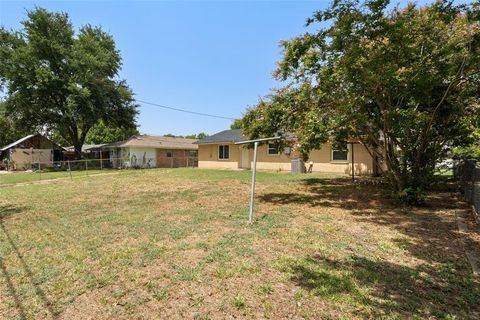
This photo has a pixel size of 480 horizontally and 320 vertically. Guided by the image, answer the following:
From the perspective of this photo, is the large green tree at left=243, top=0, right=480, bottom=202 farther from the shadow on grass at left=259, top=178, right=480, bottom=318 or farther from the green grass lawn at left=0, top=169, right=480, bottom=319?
the shadow on grass at left=259, top=178, right=480, bottom=318

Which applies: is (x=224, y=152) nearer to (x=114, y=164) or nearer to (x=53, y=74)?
(x=114, y=164)

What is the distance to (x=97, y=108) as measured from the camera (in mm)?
28281

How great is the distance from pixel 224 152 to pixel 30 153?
21.6m

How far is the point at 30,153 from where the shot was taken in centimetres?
3052

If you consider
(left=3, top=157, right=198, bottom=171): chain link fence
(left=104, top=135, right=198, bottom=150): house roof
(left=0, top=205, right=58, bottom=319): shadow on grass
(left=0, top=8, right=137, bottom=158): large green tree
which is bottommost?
(left=0, top=205, right=58, bottom=319): shadow on grass

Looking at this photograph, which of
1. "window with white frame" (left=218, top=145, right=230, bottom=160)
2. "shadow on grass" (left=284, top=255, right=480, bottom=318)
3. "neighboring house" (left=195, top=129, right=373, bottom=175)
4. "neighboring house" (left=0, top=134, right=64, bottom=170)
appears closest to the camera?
"shadow on grass" (left=284, top=255, right=480, bottom=318)

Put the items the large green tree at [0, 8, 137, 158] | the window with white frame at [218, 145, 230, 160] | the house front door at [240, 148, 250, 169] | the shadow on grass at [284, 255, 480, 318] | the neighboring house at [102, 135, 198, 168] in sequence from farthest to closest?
the neighboring house at [102, 135, 198, 168]
the large green tree at [0, 8, 137, 158]
the window with white frame at [218, 145, 230, 160]
the house front door at [240, 148, 250, 169]
the shadow on grass at [284, 255, 480, 318]

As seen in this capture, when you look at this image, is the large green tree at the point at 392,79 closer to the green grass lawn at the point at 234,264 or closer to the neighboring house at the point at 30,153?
the green grass lawn at the point at 234,264

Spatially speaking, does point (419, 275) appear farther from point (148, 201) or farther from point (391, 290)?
point (148, 201)

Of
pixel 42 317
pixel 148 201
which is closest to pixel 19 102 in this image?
pixel 148 201

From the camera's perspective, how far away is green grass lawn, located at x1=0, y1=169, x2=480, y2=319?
3078 mm

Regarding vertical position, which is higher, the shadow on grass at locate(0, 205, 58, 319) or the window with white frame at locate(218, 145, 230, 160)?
the window with white frame at locate(218, 145, 230, 160)

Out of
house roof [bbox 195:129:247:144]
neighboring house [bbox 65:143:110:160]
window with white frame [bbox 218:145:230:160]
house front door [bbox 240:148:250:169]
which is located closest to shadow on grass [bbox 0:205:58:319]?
house front door [bbox 240:148:250:169]

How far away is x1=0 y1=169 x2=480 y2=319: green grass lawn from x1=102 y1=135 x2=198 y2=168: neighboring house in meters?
21.6
